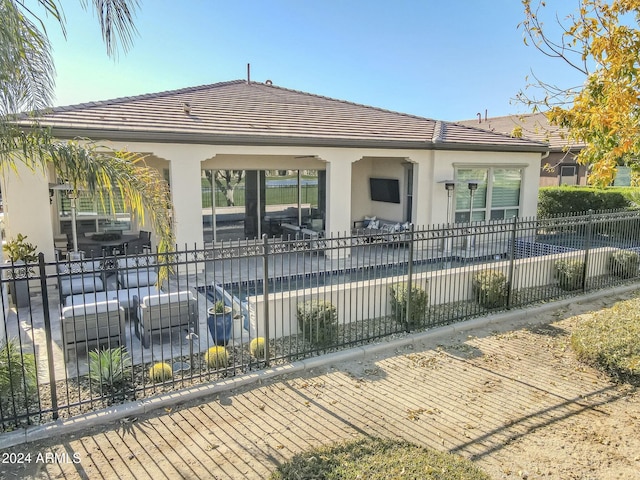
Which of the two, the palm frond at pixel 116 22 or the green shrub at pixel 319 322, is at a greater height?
the palm frond at pixel 116 22

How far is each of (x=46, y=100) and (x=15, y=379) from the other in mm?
3487

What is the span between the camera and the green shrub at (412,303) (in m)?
8.05

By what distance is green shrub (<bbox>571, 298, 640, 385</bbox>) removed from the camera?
629 cm

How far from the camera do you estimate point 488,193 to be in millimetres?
16578

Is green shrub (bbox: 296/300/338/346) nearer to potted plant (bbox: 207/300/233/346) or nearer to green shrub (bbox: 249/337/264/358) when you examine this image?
green shrub (bbox: 249/337/264/358)

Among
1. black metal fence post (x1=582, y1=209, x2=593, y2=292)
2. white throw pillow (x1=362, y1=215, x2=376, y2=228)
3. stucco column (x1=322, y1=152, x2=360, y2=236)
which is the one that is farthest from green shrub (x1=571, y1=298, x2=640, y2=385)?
white throw pillow (x1=362, y1=215, x2=376, y2=228)

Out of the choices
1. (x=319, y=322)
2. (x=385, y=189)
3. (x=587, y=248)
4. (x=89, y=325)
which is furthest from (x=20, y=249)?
(x=587, y=248)

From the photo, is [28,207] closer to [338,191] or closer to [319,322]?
[319,322]

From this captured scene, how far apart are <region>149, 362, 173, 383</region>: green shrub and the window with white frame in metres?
12.4

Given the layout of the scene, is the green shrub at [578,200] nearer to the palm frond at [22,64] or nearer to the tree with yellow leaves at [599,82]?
the tree with yellow leaves at [599,82]

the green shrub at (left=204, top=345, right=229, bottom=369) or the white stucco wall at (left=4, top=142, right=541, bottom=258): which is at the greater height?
the white stucco wall at (left=4, top=142, right=541, bottom=258)

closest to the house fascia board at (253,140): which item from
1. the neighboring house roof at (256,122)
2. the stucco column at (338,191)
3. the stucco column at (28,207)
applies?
the neighboring house roof at (256,122)

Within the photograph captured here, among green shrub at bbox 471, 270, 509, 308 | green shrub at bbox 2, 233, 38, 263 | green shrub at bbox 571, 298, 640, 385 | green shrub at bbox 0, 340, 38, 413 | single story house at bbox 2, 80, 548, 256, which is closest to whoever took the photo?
green shrub at bbox 0, 340, 38, 413

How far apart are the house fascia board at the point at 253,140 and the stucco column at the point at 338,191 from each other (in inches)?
16.4
